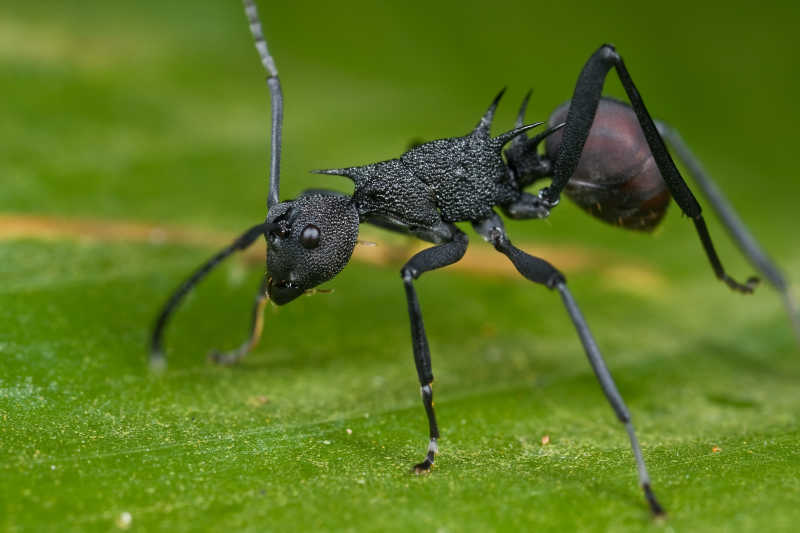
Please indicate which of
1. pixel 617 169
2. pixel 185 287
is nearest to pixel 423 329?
pixel 185 287

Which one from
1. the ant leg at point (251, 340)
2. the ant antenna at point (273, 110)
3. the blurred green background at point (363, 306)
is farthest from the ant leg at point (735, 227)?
the ant leg at point (251, 340)

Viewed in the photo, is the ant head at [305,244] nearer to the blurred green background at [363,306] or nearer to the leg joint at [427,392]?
the blurred green background at [363,306]

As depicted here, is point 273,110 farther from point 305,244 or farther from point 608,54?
point 608,54

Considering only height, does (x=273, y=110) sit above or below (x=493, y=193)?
above

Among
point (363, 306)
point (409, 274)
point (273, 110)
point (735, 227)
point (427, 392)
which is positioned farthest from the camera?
point (363, 306)

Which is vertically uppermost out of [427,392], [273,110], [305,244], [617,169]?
[273,110]
